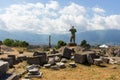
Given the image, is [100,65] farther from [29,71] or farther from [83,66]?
[29,71]

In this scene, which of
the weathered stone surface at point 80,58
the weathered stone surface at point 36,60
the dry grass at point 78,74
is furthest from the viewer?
the weathered stone surface at point 80,58

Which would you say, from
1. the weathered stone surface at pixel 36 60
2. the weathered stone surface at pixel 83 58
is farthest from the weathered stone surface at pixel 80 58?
the weathered stone surface at pixel 36 60

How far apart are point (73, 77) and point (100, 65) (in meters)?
7.01

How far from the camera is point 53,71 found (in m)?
22.5

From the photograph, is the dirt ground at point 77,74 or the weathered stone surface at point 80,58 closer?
the dirt ground at point 77,74

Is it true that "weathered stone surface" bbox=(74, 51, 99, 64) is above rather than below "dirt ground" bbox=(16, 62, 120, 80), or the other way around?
above

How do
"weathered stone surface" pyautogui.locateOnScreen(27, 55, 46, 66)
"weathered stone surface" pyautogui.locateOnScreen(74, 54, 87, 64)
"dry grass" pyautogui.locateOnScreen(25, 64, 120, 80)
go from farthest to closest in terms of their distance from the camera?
"weathered stone surface" pyautogui.locateOnScreen(74, 54, 87, 64)
"weathered stone surface" pyautogui.locateOnScreen(27, 55, 46, 66)
"dry grass" pyautogui.locateOnScreen(25, 64, 120, 80)

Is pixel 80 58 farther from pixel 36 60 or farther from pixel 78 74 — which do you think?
pixel 78 74

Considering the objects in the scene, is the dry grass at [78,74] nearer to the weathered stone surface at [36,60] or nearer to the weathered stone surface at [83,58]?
the weathered stone surface at [83,58]

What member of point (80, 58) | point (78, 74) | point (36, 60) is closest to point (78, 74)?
point (78, 74)

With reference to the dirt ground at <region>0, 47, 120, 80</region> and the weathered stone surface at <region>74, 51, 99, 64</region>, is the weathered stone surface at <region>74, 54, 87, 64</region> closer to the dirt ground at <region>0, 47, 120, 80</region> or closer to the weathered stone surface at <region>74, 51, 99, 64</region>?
the weathered stone surface at <region>74, 51, 99, 64</region>

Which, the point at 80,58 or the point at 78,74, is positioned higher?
the point at 80,58

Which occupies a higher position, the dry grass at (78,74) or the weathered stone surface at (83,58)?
the weathered stone surface at (83,58)

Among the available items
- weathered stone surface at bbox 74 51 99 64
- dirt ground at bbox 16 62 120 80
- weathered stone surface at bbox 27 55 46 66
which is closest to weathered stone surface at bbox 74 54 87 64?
weathered stone surface at bbox 74 51 99 64
